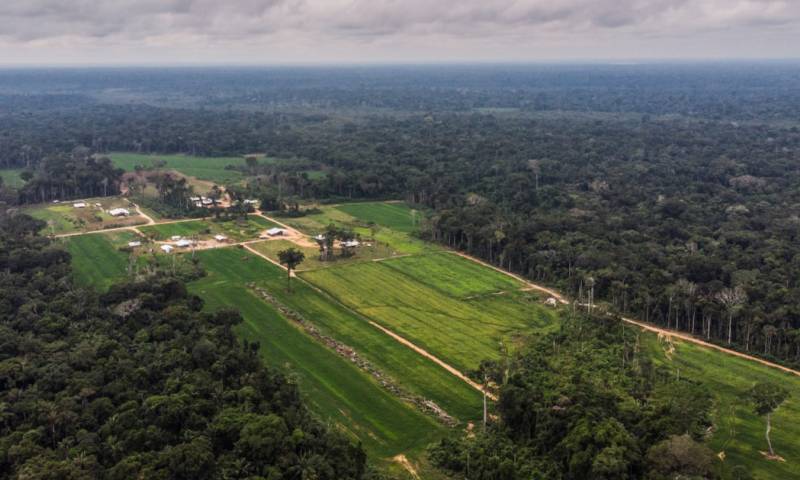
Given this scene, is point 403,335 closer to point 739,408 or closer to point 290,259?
point 290,259

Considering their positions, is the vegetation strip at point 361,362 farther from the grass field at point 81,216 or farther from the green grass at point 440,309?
the grass field at point 81,216

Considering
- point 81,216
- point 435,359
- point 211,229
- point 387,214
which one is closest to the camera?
point 435,359

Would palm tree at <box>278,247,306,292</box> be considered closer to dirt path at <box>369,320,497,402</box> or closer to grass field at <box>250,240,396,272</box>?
grass field at <box>250,240,396,272</box>

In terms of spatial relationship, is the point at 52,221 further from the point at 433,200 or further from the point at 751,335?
the point at 751,335

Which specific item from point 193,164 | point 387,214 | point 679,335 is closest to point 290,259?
point 387,214

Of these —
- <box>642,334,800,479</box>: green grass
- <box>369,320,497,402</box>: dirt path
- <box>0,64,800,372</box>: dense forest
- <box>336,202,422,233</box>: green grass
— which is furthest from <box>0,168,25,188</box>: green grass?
<box>642,334,800,479</box>: green grass

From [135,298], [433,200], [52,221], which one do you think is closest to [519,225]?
[433,200]

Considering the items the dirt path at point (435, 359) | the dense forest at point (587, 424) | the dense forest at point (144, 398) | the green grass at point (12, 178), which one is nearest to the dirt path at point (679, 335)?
the dense forest at point (587, 424)
